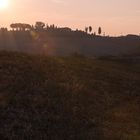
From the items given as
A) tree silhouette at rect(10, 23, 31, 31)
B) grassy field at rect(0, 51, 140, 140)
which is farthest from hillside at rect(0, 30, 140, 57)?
grassy field at rect(0, 51, 140, 140)

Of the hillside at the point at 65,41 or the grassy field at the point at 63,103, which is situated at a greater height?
the grassy field at the point at 63,103

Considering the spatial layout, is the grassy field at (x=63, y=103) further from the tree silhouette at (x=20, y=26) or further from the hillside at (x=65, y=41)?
the tree silhouette at (x=20, y=26)

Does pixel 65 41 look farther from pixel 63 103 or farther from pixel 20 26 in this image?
pixel 63 103

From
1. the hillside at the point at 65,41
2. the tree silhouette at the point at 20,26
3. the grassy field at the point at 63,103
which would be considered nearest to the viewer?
the grassy field at the point at 63,103

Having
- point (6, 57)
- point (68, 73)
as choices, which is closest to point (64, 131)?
point (68, 73)

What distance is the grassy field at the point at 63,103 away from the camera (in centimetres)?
1364

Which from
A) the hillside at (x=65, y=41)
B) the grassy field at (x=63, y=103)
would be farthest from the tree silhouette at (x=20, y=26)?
the grassy field at (x=63, y=103)

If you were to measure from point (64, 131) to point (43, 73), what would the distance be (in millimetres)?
6751

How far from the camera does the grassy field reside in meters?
13.6

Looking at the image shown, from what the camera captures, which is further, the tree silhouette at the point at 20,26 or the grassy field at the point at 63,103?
the tree silhouette at the point at 20,26

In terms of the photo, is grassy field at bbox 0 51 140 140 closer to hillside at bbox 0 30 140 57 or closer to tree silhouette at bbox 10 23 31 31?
hillside at bbox 0 30 140 57

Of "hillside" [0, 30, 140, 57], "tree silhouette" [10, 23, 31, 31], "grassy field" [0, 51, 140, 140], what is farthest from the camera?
"tree silhouette" [10, 23, 31, 31]

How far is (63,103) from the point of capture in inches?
634

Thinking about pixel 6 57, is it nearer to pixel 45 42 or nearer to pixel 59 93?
pixel 59 93
